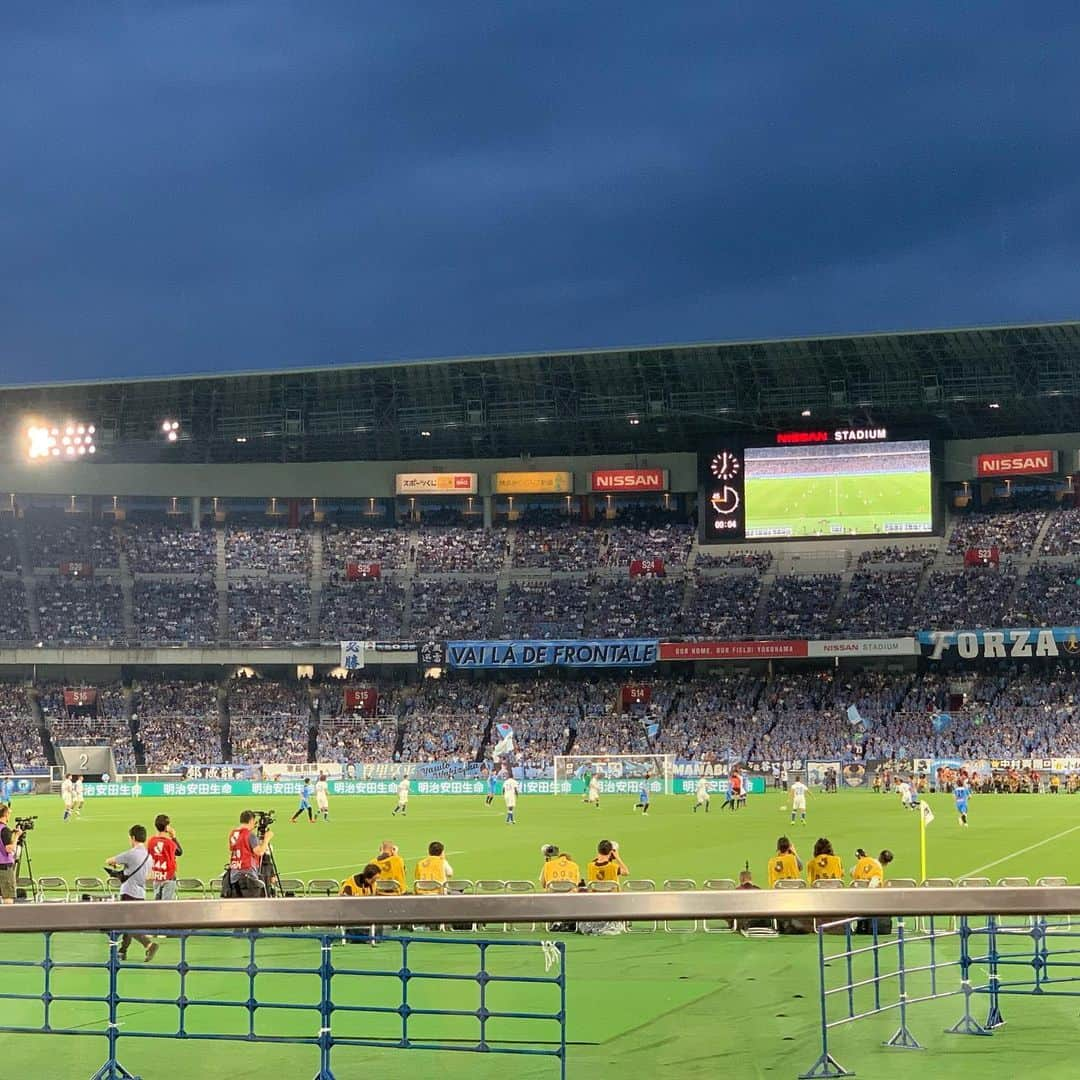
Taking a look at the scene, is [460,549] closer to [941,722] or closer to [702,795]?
[941,722]

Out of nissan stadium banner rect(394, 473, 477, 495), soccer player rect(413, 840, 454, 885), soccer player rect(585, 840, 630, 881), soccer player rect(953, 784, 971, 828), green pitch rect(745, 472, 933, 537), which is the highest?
nissan stadium banner rect(394, 473, 477, 495)

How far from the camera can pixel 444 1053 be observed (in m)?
13.0

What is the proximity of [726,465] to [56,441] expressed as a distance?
43.6m

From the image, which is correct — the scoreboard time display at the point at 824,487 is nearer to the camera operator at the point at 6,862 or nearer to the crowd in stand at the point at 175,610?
the crowd in stand at the point at 175,610

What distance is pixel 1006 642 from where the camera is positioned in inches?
3159

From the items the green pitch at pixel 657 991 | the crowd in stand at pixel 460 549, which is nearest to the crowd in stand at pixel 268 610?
the crowd in stand at pixel 460 549

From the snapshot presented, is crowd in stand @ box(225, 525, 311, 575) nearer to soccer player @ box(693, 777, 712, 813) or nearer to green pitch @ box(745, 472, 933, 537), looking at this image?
green pitch @ box(745, 472, 933, 537)

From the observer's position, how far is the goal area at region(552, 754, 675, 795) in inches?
2798

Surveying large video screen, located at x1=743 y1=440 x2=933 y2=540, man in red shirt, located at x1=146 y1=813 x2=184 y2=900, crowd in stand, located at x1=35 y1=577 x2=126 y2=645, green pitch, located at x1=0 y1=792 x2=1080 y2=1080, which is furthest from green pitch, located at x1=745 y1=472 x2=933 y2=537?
man in red shirt, located at x1=146 y1=813 x2=184 y2=900

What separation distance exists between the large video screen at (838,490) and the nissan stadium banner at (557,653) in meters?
9.17

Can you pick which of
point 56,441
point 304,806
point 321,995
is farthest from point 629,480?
point 321,995

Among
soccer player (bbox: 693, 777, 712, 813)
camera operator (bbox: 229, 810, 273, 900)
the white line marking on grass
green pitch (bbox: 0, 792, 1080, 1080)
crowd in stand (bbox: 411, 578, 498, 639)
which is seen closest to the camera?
green pitch (bbox: 0, 792, 1080, 1080)

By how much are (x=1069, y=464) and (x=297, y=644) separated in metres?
46.5

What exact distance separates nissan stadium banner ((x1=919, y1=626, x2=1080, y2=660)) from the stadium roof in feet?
41.8
